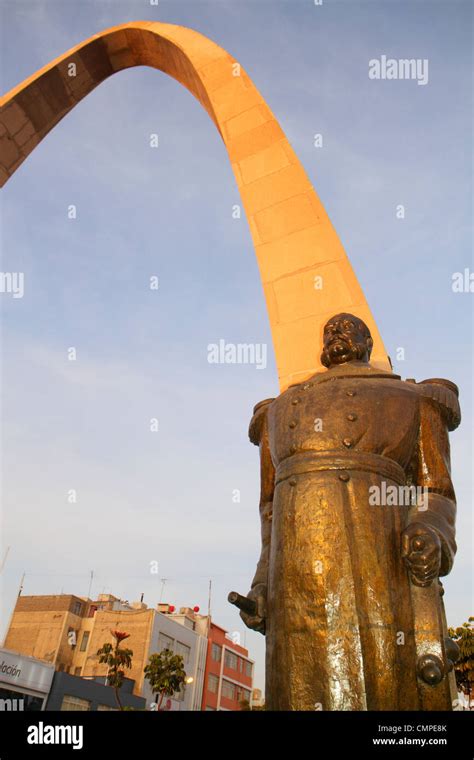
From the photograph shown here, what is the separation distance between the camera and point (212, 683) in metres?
41.3

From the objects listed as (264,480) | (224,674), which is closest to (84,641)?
(224,674)

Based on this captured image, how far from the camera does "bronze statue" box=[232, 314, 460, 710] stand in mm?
1761

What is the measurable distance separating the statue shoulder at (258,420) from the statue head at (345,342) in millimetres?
381

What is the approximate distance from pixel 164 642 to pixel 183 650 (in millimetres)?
2860

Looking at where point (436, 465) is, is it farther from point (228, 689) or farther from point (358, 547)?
point (228, 689)

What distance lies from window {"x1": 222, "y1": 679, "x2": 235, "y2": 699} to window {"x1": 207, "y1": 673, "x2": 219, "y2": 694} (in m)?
1.21

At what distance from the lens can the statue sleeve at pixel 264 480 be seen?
7.60 feet

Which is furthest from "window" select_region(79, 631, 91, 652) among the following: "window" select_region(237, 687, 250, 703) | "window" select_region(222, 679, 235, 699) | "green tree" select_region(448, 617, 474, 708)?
"green tree" select_region(448, 617, 474, 708)

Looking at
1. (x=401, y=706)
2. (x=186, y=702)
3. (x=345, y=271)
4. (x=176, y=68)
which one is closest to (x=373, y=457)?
(x=401, y=706)

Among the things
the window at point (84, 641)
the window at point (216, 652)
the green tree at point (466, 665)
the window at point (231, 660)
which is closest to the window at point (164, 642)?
the window at point (84, 641)

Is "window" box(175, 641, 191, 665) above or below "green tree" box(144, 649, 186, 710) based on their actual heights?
above

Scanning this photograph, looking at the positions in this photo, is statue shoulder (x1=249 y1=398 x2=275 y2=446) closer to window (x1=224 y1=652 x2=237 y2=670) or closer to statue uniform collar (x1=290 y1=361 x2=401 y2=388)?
statue uniform collar (x1=290 y1=361 x2=401 y2=388)

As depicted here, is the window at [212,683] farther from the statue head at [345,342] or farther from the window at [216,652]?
the statue head at [345,342]
